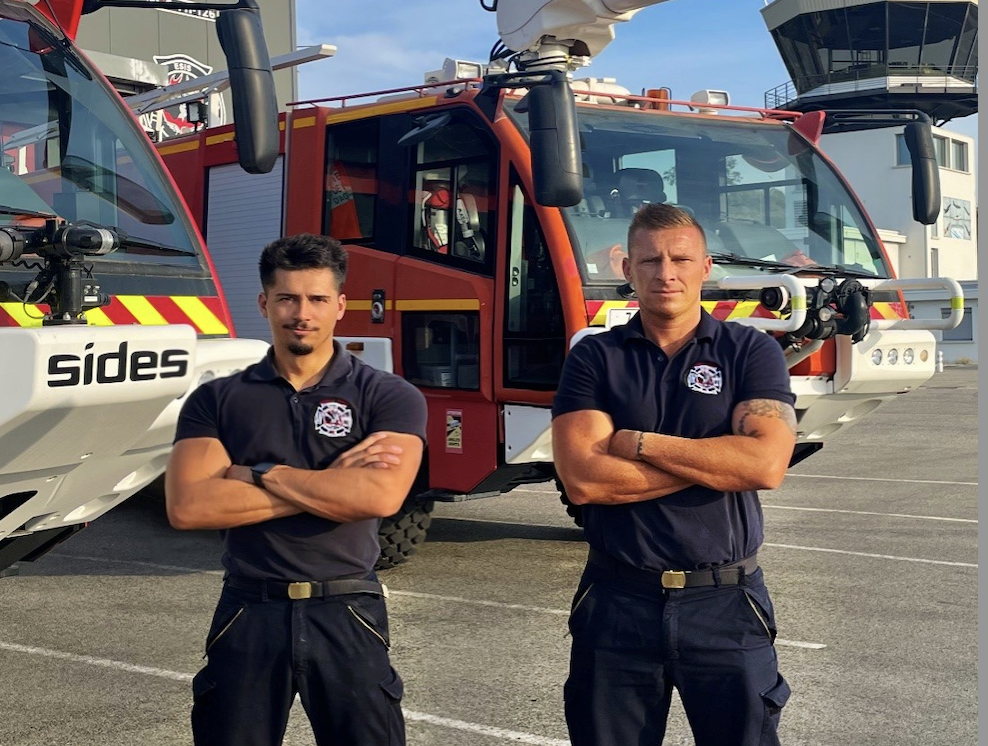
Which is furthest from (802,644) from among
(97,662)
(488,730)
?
(97,662)

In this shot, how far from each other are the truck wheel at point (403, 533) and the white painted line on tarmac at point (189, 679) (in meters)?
2.08

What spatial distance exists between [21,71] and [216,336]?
1267mm

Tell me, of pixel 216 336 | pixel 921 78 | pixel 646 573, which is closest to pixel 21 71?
pixel 216 336

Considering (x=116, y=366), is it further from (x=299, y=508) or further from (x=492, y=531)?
(x=492, y=531)

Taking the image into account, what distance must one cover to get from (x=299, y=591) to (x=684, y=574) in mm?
936

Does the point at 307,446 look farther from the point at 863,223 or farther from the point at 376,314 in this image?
the point at 863,223

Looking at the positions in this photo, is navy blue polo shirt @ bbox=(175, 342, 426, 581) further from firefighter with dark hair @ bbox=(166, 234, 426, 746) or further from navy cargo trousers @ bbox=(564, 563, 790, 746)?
navy cargo trousers @ bbox=(564, 563, 790, 746)

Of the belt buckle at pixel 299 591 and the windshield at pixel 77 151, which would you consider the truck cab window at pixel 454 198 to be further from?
the belt buckle at pixel 299 591

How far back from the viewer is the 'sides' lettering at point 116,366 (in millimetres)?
3652

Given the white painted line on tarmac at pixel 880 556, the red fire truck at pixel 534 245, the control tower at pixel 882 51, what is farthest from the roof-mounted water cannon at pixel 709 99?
the control tower at pixel 882 51

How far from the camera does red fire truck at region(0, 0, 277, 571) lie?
3777mm

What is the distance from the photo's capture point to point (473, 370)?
7.14 m

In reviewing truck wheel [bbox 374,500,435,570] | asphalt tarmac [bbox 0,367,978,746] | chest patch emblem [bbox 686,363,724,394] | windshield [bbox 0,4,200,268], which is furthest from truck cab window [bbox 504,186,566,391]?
chest patch emblem [bbox 686,363,724,394]

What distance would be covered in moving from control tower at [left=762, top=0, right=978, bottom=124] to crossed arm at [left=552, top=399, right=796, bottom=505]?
46.7 metres
